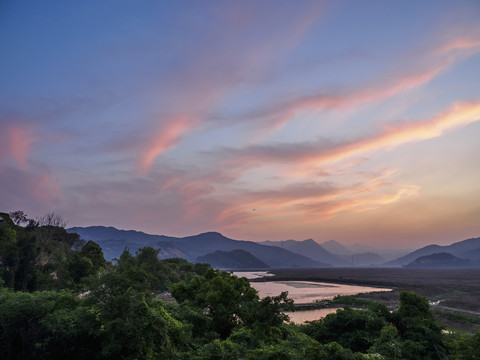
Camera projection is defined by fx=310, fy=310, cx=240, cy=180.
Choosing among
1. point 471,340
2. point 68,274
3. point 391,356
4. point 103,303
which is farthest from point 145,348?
point 68,274

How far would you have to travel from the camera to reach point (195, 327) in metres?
21.8

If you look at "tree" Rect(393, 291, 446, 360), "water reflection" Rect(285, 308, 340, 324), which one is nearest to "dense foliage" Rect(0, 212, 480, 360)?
"tree" Rect(393, 291, 446, 360)

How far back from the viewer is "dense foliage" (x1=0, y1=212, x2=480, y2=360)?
13773 mm

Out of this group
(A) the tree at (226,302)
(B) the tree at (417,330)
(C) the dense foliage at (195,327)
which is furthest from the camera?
(A) the tree at (226,302)

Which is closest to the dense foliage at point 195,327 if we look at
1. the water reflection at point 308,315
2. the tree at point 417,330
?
the tree at point 417,330

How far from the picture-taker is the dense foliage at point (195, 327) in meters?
13.8

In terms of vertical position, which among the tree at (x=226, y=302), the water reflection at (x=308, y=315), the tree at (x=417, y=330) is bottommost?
the water reflection at (x=308, y=315)

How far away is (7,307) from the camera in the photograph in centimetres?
1600

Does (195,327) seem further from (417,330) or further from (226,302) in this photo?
(417,330)

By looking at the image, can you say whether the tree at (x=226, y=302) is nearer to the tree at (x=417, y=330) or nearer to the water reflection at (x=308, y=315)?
the tree at (x=417, y=330)

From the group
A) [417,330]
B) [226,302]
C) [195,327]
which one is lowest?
[417,330]

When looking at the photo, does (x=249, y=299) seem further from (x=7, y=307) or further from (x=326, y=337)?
(x=7, y=307)

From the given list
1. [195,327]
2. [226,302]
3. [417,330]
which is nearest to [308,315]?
[417,330]

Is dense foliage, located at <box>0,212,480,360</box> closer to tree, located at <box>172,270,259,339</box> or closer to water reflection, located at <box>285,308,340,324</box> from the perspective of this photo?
tree, located at <box>172,270,259,339</box>
